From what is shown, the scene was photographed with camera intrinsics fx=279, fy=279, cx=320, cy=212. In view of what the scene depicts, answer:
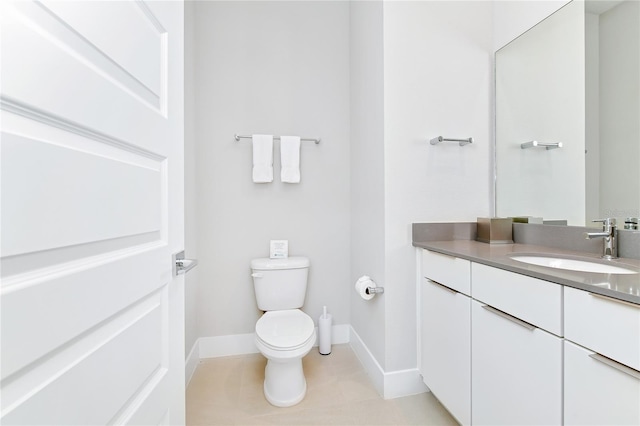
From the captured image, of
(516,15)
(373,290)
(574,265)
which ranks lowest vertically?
(373,290)

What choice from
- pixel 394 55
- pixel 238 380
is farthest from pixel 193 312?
pixel 394 55

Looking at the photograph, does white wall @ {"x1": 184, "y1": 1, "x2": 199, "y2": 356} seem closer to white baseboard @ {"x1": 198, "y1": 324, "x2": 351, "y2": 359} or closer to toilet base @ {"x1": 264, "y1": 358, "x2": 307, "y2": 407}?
white baseboard @ {"x1": 198, "y1": 324, "x2": 351, "y2": 359}

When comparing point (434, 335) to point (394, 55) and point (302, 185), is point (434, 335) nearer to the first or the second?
point (302, 185)

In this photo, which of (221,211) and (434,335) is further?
(221,211)

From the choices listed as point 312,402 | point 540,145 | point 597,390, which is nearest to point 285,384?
point 312,402

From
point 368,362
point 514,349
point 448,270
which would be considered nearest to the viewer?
point 514,349

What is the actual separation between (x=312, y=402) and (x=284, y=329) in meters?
0.41

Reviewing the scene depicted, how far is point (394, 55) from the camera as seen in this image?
5.07 ft

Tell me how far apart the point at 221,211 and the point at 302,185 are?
61cm

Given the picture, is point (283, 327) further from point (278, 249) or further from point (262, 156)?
point (262, 156)

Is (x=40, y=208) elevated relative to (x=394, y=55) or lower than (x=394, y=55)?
lower

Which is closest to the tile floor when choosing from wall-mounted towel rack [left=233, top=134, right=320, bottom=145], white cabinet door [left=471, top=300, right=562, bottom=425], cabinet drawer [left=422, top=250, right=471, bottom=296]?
white cabinet door [left=471, top=300, right=562, bottom=425]

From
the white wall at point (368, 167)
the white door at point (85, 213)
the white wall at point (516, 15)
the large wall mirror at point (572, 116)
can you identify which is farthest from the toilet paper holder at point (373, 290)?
the white wall at point (516, 15)

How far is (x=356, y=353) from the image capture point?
197 centimetres
